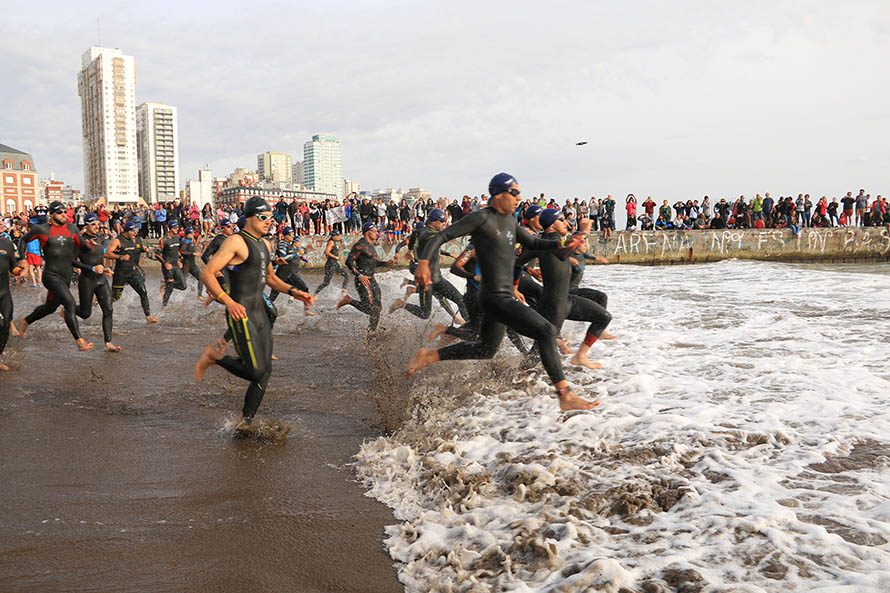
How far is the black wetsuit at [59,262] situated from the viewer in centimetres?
883

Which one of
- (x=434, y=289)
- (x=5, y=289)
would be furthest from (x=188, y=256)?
(x=434, y=289)

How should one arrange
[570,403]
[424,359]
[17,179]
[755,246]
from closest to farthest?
1. [570,403]
2. [424,359]
3. [755,246]
4. [17,179]

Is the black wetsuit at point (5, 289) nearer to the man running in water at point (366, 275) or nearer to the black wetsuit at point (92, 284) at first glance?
the black wetsuit at point (92, 284)

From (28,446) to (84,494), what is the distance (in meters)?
1.34

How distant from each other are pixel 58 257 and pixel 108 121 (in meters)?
129

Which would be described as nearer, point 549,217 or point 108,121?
point 549,217

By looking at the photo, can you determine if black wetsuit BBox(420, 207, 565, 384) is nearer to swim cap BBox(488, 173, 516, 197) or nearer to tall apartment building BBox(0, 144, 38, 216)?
swim cap BBox(488, 173, 516, 197)

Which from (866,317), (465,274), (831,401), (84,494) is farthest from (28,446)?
(866,317)

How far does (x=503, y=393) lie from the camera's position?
6574 mm

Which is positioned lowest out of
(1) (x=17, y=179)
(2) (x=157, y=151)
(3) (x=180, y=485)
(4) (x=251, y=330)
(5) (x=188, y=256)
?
(3) (x=180, y=485)

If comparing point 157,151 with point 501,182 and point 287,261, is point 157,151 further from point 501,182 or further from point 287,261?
point 501,182

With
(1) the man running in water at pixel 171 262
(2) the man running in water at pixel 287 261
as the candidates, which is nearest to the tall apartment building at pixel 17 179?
(1) the man running in water at pixel 171 262

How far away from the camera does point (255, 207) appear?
5.56m

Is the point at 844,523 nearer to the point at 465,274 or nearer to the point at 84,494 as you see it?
the point at 84,494
